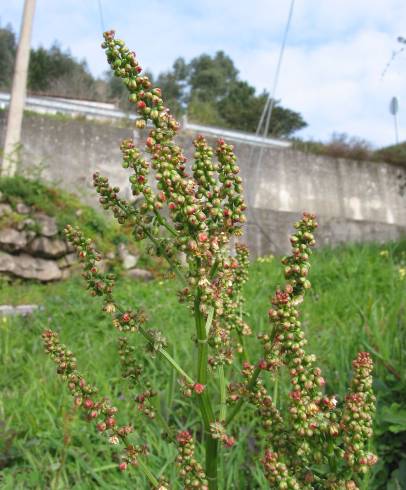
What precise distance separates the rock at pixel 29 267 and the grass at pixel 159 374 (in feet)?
11.0

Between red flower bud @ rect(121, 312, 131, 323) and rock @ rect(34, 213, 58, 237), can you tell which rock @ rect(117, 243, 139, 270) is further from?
red flower bud @ rect(121, 312, 131, 323)

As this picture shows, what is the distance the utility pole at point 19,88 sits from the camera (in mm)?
10789

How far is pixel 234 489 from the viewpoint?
84.5 inches

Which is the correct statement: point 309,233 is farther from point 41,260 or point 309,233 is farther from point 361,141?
point 361,141

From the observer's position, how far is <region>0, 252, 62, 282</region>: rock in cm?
895

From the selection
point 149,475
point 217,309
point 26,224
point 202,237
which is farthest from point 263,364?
point 26,224

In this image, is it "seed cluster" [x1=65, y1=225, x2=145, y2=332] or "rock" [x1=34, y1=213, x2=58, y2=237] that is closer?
"seed cluster" [x1=65, y1=225, x2=145, y2=332]

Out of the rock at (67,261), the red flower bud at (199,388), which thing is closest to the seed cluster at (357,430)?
the red flower bud at (199,388)

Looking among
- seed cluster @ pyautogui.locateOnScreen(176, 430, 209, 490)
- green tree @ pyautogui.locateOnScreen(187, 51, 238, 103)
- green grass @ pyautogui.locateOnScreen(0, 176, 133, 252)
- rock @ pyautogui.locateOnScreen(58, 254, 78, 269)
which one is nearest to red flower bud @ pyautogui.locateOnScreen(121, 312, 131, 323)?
seed cluster @ pyautogui.locateOnScreen(176, 430, 209, 490)

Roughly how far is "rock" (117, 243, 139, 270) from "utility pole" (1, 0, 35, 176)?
8.84ft

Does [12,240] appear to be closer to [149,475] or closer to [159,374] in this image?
[159,374]

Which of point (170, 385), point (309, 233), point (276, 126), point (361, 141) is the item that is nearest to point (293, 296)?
point (309, 233)

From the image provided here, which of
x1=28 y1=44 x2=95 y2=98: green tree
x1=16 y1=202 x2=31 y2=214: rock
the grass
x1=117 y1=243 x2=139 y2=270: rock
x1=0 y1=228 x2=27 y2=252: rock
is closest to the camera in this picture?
the grass

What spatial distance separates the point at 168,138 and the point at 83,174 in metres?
10.9
